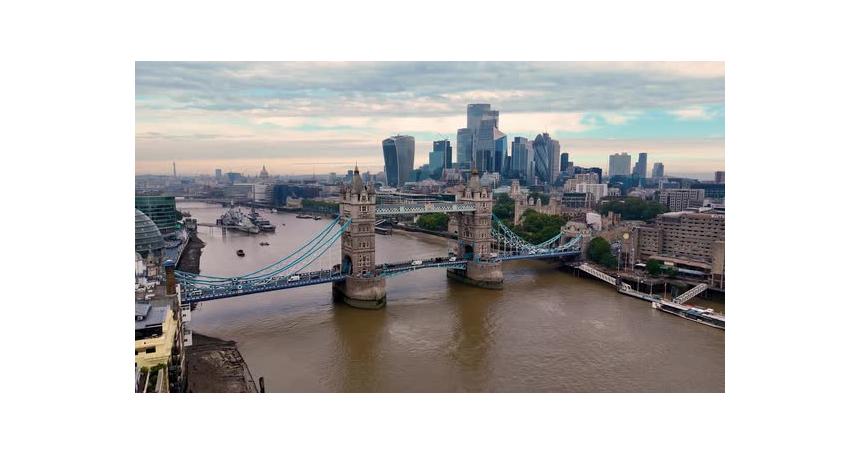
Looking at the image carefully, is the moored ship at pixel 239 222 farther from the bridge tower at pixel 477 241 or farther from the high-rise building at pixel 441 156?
the high-rise building at pixel 441 156

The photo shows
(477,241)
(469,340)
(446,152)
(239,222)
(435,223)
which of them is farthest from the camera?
(446,152)

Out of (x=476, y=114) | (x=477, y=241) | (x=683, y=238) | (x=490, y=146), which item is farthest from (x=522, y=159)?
(x=477, y=241)

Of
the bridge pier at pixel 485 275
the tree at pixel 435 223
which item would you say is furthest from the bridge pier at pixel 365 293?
the tree at pixel 435 223

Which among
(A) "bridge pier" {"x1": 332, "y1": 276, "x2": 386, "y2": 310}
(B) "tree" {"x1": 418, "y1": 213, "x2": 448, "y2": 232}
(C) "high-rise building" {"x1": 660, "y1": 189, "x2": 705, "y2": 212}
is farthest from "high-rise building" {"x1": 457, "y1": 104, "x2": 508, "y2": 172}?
(A) "bridge pier" {"x1": 332, "y1": 276, "x2": 386, "y2": 310}

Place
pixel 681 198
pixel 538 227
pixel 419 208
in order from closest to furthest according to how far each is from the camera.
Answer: pixel 419 208
pixel 538 227
pixel 681 198

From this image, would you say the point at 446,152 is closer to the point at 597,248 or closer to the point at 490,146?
the point at 490,146
